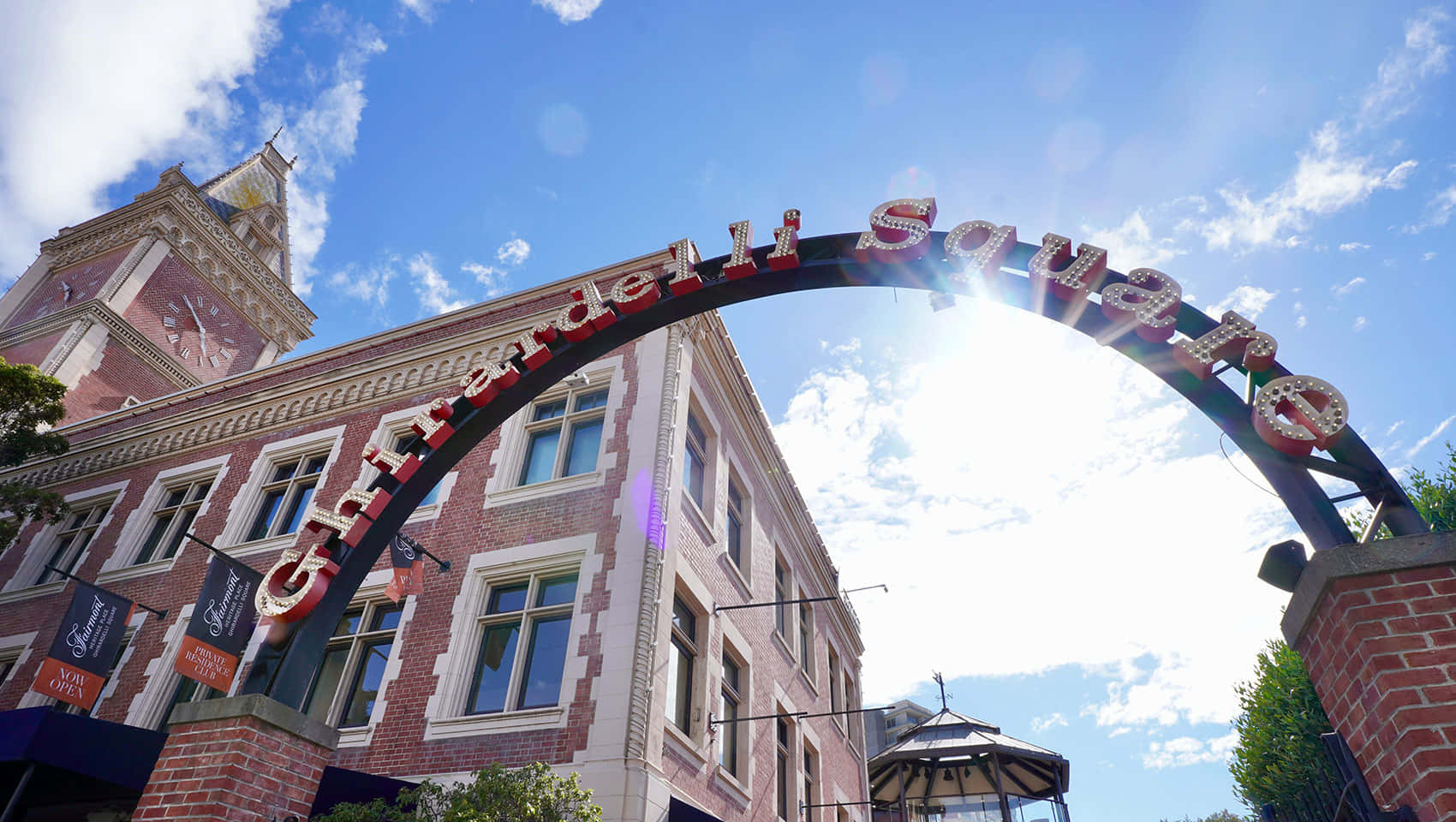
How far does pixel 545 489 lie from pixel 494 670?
9.78ft

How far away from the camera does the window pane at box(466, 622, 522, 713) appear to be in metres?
11.3

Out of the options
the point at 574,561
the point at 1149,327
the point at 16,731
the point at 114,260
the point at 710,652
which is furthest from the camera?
the point at 114,260

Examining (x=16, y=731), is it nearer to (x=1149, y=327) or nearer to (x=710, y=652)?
(x=710, y=652)

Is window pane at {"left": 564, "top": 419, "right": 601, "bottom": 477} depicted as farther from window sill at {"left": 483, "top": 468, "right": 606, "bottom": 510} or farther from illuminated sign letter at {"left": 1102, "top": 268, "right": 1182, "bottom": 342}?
illuminated sign letter at {"left": 1102, "top": 268, "right": 1182, "bottom": 342}

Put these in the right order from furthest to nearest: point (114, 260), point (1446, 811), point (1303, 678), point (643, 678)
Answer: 1. point (114, 260)
2. point (1303, 678)
3. point (643, 678)
4. point (1446, 811)

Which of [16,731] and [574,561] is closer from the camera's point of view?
[16,731]

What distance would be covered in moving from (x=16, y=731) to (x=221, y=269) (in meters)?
31.9

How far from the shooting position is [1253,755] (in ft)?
69.5

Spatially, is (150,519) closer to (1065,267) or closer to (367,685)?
(367,685)

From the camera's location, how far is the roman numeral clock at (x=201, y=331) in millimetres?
31672

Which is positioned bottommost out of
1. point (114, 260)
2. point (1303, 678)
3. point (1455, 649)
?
point (1455, 649)

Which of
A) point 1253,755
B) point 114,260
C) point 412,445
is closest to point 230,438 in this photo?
point 412,445

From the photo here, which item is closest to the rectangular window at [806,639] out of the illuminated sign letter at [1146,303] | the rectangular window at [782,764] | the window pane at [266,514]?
the rectangular window at [782,764]

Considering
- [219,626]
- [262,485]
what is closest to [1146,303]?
[219,626]
